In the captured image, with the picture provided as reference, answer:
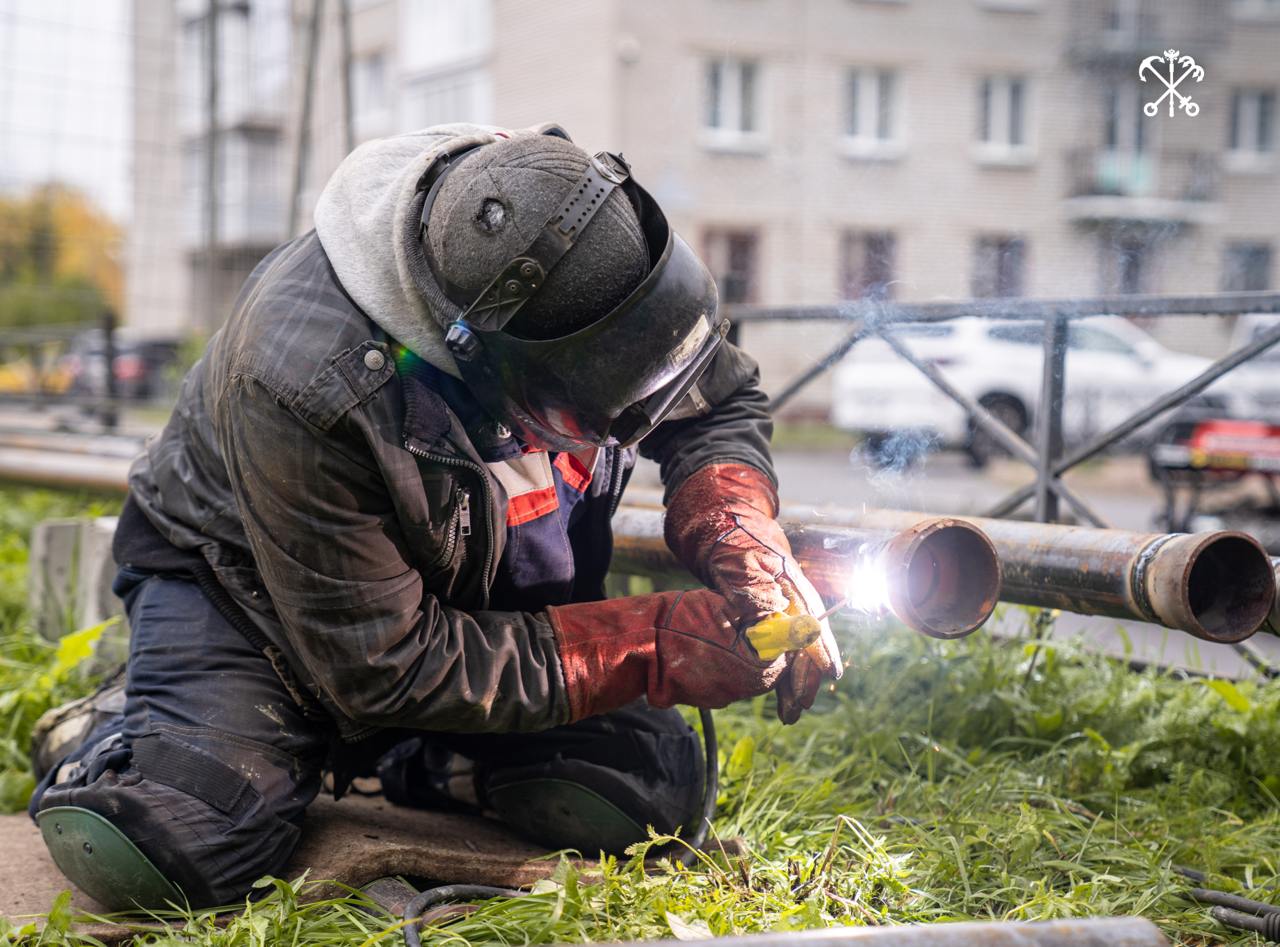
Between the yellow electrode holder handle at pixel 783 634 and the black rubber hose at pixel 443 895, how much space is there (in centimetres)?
69

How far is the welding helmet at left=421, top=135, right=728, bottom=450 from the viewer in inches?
83.0

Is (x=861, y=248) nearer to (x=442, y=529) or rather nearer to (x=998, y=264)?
(x=998, y=264)

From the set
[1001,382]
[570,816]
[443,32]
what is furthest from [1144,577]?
[443,32]

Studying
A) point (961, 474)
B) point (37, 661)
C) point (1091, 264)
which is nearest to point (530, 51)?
point (1091, 264)

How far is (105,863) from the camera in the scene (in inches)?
96.9

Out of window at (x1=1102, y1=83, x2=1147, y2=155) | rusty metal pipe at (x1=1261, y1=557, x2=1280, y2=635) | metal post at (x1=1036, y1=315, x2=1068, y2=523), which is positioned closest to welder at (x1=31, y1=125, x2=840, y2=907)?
rusty metal pipe at (x1=1261, y1=557, x2=1280, y2=635)

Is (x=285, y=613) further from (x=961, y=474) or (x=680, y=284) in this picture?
(x=961, y=474)

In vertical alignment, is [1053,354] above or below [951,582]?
above

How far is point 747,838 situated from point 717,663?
26.2 inches

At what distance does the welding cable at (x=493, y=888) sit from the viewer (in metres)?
2.32

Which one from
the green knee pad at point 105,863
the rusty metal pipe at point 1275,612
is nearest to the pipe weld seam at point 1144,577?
the rusty metal pipe at point 1275,612

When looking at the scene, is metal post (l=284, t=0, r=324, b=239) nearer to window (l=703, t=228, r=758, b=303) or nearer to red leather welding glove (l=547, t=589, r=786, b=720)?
red leather welding glove (l=547, t=589, r=786, b=720)

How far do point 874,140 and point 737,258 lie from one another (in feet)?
9.38

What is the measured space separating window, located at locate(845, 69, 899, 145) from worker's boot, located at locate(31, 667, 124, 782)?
55.5 ft
